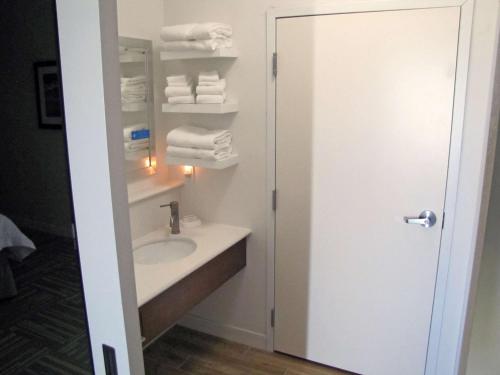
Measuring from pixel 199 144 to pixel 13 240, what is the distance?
1061 mm

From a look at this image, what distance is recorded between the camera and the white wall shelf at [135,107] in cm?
232

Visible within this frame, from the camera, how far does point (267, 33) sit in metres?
2.26

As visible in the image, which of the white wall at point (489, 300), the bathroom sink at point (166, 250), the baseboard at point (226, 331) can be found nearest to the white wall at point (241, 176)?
the baseboard at point (226, 331)

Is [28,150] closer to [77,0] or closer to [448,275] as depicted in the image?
[77,0]

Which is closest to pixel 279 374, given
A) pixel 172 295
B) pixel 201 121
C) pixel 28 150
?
pixel 172 295

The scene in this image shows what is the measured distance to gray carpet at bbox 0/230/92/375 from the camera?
1.42 m

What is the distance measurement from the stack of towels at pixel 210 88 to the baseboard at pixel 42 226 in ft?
3.69

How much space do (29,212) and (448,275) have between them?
2.04m

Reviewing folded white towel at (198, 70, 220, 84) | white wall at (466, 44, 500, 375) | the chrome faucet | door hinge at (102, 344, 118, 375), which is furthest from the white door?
door hinge at (102, 344, 118, 375)

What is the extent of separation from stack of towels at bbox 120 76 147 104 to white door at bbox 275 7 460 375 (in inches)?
32.0

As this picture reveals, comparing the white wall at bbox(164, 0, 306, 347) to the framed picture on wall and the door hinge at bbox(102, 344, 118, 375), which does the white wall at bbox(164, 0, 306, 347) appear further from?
the door hinge at bbox(102, 344, 118, 375)

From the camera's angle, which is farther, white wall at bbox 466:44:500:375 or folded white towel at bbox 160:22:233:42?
folded white towel at bbox 160:22:233:42

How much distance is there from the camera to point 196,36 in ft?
7.25

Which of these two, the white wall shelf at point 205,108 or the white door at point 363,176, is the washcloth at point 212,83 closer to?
the white wall shelf at point 205,108
